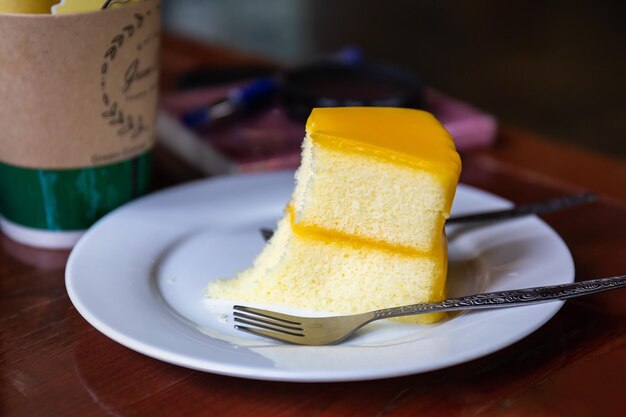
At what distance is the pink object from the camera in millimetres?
1169

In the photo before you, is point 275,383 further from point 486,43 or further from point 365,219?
point 486,43

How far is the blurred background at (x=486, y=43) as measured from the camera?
329 cm

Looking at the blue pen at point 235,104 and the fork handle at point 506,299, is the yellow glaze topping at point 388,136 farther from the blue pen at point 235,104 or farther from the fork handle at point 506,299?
the blue pen at point 235,104

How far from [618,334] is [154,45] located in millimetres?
612

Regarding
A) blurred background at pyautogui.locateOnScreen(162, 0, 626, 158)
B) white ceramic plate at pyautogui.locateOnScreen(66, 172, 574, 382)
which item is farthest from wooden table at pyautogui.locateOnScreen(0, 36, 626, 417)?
blurred background at pyautogui.locateOnScreen(162, 0, 626, 158)

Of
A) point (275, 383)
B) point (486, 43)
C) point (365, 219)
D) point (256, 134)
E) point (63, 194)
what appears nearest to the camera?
point (275, 383)

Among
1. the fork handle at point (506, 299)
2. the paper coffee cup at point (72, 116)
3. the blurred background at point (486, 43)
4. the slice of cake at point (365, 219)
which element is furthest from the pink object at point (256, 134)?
the blurred background at point (486, 43)

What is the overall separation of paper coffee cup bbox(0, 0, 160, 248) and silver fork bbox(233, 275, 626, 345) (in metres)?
0.30

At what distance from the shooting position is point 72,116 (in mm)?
860

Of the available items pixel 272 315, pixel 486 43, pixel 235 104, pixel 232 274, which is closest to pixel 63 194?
pixel 232 274

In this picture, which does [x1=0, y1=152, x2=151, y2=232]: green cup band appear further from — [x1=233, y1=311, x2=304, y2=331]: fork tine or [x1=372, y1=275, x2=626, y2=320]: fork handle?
[x1=372, y1=275, x2=626, y2=320]: fork handle

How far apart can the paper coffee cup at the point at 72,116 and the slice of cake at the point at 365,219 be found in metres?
0.23

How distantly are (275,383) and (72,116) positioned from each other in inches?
15.8

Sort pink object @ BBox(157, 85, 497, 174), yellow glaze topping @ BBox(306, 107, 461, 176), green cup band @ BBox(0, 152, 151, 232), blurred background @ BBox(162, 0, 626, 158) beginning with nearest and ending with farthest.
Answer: yellow glaze topping @ BBox(306, 107, 461, 176)
green cup band @ BBox(0, 152, 151, 232)
pink object @ BBox(157, 85, 497, 174)
blurred background @ BBox(162, 0, 626, 158)
